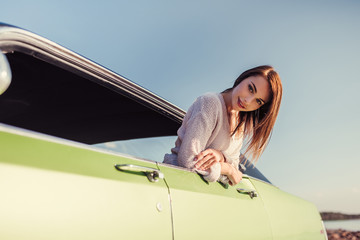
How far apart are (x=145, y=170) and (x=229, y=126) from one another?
1001 millimetres

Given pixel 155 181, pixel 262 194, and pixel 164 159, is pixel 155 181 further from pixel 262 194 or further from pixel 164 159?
pixel 262 194

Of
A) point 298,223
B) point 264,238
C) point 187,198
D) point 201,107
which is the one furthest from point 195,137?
point 298,223

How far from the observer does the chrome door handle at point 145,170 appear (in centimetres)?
155

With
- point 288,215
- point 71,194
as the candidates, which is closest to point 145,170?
point 71,194

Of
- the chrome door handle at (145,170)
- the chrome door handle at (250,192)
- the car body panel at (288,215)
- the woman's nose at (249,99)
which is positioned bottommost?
the car body panel at (288,215)

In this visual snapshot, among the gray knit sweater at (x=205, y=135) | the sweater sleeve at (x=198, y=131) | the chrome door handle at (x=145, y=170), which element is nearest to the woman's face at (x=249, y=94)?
the gray knit sweater at (x=205, y=135)

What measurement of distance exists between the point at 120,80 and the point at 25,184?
97 centimetres

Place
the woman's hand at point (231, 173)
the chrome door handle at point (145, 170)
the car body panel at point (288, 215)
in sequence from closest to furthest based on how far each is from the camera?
1. the chrome door handle at point (145, 170)
2. the woman's hand at point (231, 173)
3. the car body panel at point (288, 215)

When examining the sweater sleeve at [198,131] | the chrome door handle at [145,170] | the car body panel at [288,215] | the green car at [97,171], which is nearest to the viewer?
the green car at [97,171]

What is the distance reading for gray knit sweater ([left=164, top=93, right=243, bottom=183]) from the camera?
7.03 ft

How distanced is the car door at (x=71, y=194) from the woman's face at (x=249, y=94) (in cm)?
103

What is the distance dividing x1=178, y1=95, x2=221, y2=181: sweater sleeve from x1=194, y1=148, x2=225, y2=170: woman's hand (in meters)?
0.03

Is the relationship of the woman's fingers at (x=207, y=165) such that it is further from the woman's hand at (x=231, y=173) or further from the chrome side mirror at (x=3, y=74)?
the chrome side mirror at (x=3, y=74)

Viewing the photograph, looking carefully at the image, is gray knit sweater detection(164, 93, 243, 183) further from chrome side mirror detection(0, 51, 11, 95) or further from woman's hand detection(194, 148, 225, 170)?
chrome side mirror detection(0, 51, 11, 95)
